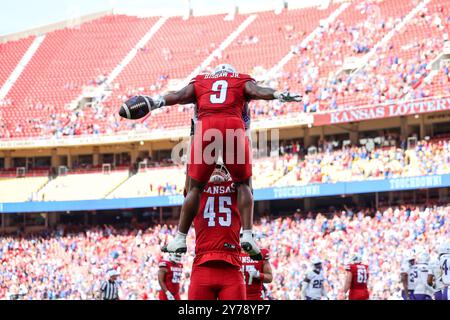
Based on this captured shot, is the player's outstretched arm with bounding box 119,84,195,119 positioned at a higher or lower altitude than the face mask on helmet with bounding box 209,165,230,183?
higher

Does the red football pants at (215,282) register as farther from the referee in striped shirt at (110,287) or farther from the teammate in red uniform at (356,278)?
the referee in striped shirt at (110,287)

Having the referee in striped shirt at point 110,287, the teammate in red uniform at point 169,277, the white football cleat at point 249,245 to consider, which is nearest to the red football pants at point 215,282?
the white football cleat at point 249,245

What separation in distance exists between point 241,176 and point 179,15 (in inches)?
1812

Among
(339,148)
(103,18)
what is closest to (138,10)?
(103,18)

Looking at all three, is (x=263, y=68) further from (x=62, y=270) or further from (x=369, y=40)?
(x=62, y=270)

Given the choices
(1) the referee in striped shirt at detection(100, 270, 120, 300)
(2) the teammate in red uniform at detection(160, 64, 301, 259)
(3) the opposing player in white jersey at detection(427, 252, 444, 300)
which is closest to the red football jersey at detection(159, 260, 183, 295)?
(1) the referee in striped shirt at detection(100, 270, 120, 300)

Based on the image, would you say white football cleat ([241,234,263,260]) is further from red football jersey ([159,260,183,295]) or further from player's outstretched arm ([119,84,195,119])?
red football jersey ([159,260,183,295])

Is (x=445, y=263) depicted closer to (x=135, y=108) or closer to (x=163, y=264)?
(x=163, y=264)

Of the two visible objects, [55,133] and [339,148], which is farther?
[55,133]

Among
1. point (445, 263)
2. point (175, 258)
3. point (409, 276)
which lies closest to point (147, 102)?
point (445, 263)

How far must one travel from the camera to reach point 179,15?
51969mm

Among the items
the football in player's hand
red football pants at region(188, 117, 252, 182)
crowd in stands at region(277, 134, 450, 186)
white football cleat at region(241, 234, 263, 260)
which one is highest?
crowd in stands at region(277, 134, 450, 186)

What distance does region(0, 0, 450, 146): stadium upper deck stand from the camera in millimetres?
34906

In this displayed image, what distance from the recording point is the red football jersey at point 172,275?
1530cm
